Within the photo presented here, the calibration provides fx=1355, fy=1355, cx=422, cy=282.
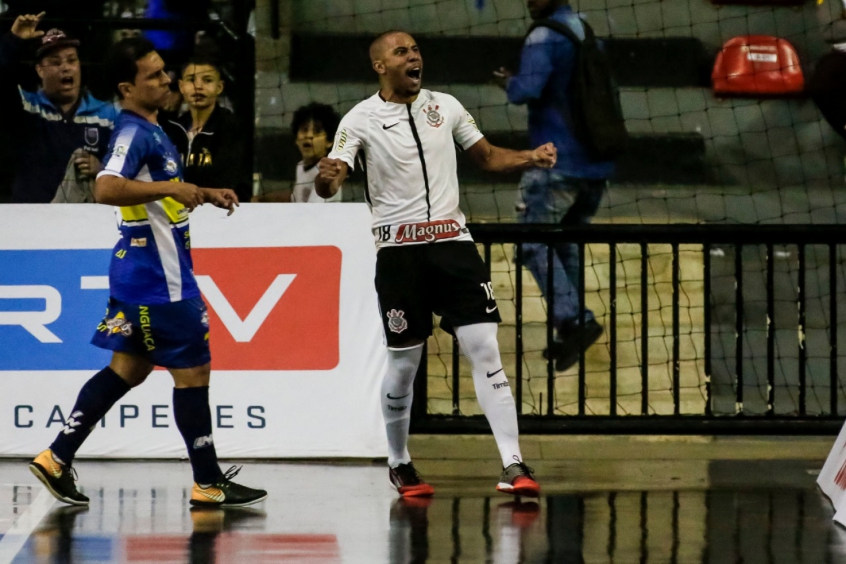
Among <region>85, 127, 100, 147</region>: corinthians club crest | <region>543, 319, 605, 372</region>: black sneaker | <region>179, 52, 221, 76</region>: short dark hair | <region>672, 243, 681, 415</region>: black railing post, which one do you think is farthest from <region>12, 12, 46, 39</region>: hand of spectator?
<region>672, 243, 681, 415</region>: black railing post

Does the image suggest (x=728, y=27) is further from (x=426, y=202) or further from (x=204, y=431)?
(x=204, y=431)

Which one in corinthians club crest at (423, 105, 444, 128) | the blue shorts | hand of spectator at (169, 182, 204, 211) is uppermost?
corinthians club crest at (423, 105, 444, 128)

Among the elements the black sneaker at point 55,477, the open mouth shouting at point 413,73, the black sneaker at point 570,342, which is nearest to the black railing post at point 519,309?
the black sneaker at point 570,342

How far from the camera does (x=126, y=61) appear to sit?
586cm

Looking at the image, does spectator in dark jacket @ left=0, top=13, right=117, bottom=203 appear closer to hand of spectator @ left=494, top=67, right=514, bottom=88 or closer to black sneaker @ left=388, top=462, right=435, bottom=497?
hand of spectator @ left=494, top=67, right=514, bottom=88

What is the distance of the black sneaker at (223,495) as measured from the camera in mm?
6016

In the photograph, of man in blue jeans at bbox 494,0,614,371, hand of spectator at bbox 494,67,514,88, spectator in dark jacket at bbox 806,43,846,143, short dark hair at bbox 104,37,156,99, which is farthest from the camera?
hand of spectator at bbox 494,67,514,88

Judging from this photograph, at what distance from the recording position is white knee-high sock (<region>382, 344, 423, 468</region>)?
6.43 metres

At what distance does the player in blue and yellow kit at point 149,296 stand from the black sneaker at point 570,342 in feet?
10.3

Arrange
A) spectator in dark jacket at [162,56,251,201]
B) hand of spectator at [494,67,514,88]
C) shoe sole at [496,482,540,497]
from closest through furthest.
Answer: shoe sole at [496,482,540,497] < spectator in dark jacket at [162,56,251,201] < hand of spectator at [494,67,514,88]

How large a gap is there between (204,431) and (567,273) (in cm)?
313

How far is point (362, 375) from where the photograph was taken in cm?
733

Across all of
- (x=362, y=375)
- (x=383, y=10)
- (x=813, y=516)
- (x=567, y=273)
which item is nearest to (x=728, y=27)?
(x=383, y=10)

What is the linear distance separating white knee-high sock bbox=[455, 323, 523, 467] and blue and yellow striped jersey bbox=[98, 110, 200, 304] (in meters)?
1.32
